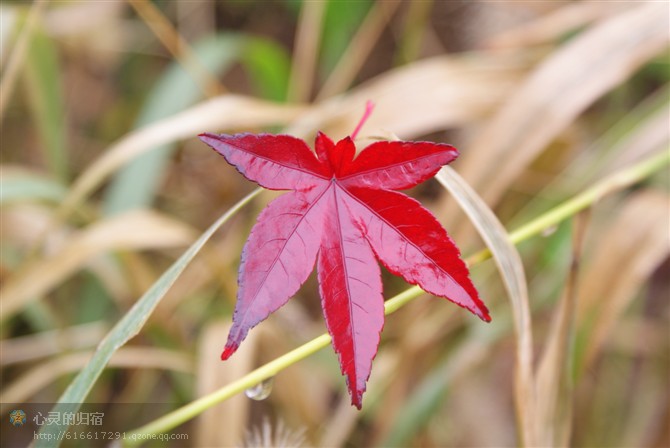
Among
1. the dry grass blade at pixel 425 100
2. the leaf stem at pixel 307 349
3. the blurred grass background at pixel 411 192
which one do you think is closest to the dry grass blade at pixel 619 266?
the blurred grass background at pixel 411 192

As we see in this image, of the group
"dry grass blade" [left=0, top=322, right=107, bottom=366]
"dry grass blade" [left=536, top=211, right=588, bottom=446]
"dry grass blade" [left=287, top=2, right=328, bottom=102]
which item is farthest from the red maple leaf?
"dry grass blade" [left=287, top=2, right=328, bottom=102]

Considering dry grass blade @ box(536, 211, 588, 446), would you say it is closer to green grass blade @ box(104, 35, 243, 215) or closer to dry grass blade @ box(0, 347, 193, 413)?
dry grass blade @ box(0, 347, 193, 413)

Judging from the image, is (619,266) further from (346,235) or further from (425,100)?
(346,235)

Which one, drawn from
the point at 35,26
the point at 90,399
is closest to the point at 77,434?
the point at 90,399

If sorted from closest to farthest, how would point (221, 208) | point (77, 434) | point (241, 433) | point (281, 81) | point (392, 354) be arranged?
point (241, 433) < point (77, 434) < point (392, 354) < point (281, 81) < point (221, 208)

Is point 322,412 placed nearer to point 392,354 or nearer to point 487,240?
point 392,354

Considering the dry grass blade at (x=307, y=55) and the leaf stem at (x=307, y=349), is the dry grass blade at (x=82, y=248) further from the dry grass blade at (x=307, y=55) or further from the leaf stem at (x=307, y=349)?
the dry grass blade at (x=307, y=55)
